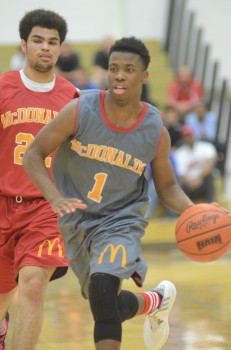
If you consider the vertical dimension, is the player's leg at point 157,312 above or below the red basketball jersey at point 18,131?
below

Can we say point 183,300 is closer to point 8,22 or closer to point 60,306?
point 60,306

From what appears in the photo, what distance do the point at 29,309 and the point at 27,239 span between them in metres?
0.47

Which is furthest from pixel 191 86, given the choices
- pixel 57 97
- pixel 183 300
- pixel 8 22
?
pixel 57 97

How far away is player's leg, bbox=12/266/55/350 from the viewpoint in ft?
16.6

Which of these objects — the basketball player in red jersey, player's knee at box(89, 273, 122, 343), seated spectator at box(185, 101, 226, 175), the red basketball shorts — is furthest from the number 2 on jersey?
seated spectator at box(185, 101, 226, 175)

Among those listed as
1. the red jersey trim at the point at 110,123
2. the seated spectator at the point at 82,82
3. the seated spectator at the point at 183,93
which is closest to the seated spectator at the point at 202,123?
the seated spectator at the point at 183,93

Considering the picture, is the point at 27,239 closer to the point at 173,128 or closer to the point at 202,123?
the point at 173,128

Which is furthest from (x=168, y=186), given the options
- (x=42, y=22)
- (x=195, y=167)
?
(x=195, y=167)

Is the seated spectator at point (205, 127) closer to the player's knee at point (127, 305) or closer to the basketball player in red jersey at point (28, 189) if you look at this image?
the basketball player in red jersey at point (28, 189)

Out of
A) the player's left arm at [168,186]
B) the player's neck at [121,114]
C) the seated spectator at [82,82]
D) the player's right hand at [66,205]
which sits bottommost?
the seated spectator at [82,82]

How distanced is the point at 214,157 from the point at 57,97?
8.05 m

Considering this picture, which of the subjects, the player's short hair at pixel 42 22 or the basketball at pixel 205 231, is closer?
the basketball at pixel 205 231

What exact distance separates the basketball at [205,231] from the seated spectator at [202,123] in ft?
30.2

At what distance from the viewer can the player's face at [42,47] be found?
5605 mm
